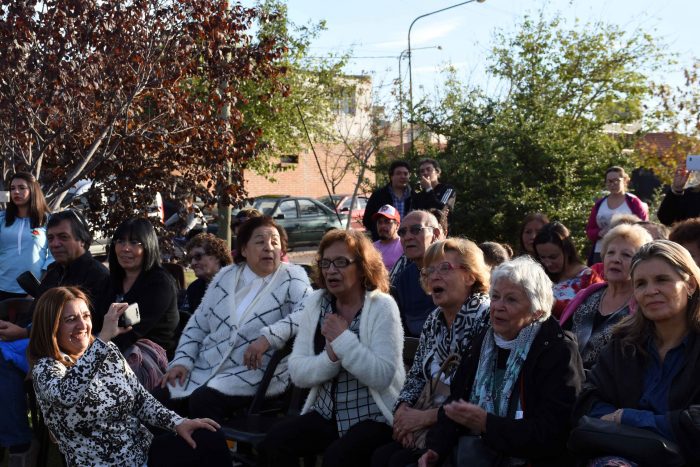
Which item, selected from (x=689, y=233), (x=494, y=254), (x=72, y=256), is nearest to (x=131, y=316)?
(x=72, y=256)

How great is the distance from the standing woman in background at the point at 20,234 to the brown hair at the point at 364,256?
3.40 meters

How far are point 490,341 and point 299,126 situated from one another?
2413cm

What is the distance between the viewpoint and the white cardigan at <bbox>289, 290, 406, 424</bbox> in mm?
4418

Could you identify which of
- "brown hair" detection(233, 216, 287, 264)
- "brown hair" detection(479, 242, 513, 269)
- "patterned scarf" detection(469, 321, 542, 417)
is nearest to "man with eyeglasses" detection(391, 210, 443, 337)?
"brown hair" detection(479, 242, 513, 269)

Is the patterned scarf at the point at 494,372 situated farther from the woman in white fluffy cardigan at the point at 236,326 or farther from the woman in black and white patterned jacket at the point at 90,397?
the woman in white fluffy cardigan at the point at 236,326

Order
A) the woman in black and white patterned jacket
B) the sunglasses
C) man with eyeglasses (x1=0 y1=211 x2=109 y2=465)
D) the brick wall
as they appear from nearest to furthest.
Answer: the woman in black and white patterned jacket, man with eyeglasses (x1=0 y1=211 x2=109 y2=465), the sunglasses, the brick wall

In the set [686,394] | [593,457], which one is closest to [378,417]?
[593,457]

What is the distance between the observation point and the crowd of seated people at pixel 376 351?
3.51m

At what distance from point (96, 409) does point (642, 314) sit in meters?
2.61

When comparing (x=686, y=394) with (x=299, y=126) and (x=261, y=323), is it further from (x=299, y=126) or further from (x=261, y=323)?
(x=299, y=126)

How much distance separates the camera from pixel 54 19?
8109mm

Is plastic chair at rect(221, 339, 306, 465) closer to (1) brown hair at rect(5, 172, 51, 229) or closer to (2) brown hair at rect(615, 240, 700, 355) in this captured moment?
(2) brown hair at rect(615, 240, 700, 355)

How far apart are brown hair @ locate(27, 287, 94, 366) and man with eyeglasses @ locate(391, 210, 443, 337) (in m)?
2.18

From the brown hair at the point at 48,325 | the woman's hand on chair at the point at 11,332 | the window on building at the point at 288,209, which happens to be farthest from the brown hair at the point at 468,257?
the window on building at the point at 288,209
